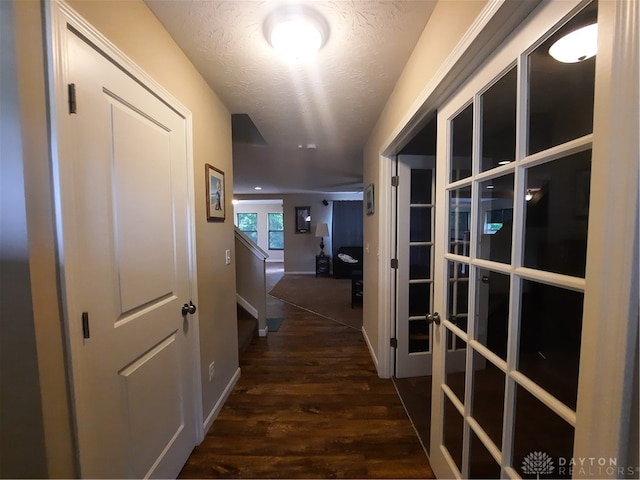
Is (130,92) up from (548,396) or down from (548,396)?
up

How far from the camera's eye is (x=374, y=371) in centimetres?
230

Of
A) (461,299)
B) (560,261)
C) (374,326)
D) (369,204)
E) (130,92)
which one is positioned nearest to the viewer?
(560,261)

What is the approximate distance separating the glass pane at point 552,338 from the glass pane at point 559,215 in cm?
8

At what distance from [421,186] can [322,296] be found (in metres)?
3.36

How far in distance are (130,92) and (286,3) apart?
0.76 meters

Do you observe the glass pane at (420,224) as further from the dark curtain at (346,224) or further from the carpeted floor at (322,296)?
the dark curtain at (346,224)

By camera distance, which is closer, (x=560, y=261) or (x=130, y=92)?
(x=560, y=261)

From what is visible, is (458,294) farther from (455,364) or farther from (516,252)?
(516,252)

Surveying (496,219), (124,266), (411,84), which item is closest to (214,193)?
(124,266)

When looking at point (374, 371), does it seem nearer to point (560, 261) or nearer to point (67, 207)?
point (560, 261)

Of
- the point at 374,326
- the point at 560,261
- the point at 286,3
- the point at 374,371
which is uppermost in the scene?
the point at 286,3

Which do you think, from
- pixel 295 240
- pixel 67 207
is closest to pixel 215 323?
pixel 67 207

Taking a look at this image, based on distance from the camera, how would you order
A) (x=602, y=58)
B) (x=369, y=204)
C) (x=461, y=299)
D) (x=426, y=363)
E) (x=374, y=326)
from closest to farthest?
(x=602, y=58) → (x=461, y=299) → (x=426, y=363) → (x=374, y=326) → (x=369, y=204)

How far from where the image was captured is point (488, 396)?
0.94 metres
